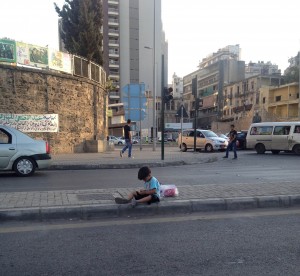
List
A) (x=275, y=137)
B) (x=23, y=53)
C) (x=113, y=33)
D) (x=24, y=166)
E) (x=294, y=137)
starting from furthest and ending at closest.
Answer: (x=113, y=33), (x=275, y=137), (x=294, y=137), (x=23, y=53), (x=24, y=166)

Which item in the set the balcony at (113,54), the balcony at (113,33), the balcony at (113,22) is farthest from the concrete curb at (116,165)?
the balcony at (113,22)

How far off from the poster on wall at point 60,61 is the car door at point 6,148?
30.4ft

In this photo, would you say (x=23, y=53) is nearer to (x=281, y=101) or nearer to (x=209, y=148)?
(x=209, y=148)

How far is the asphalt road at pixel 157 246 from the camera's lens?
360cm

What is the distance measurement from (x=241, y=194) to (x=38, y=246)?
4052mm

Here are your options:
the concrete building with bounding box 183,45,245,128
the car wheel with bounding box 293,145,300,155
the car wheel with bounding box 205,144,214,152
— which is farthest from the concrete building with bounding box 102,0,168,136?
the car wheel with bounding box 293,145,300,155

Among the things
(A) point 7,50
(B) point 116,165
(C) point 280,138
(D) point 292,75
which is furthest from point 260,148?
(D) point 292,75

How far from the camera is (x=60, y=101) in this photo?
1939 centimetres

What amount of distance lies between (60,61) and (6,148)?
10.2m

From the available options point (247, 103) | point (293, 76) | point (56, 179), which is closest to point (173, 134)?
point (247, 103)

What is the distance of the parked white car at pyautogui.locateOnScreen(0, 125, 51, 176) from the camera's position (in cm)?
1036

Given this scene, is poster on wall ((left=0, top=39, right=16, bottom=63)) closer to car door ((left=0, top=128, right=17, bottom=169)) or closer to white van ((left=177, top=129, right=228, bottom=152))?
car door ((left=0, top=128, right=17, bottom=169))

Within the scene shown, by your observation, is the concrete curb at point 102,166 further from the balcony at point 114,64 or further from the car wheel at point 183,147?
the balcony at point 114,64

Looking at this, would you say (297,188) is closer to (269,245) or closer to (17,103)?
(269,245)
